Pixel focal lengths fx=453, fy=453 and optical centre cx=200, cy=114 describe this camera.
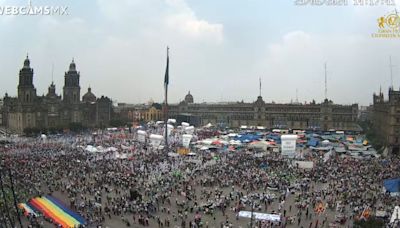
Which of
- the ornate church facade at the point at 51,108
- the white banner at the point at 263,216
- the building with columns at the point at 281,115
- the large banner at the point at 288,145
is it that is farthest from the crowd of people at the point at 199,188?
the building with columns at the point at 281,115

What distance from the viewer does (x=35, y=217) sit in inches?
914

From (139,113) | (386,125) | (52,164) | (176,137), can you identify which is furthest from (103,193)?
(139,113)

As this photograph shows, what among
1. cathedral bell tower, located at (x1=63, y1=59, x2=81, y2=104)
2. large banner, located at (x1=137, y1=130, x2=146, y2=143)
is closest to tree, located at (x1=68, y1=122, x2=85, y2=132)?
cathedral bell tower, located at (x1=63, y1=59, x2=81, y2=104)

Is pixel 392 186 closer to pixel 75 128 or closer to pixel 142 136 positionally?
pixel 142 136

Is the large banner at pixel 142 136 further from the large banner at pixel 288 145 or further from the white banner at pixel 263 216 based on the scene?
the white banner at pixel 263 216

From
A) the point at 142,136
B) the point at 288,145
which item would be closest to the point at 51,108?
the point at 142,136

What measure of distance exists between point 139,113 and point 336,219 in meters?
102

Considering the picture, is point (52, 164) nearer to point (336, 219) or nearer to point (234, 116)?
point (336, 219)

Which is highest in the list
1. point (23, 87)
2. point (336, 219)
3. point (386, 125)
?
point (23, 87)

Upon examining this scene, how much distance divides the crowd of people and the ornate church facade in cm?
4070

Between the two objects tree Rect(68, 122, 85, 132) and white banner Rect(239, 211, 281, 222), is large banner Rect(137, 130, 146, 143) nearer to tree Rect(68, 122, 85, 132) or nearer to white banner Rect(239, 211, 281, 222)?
tree Rect(68, 122, 85, 132)

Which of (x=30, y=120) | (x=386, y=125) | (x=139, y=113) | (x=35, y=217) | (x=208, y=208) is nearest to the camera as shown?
(x=35, y=217)

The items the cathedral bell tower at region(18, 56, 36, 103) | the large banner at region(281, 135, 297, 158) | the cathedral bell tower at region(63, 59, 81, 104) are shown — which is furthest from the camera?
the cathedral bell tower at region(63, 59, 81, 104)

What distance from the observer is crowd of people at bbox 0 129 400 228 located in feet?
79.5
